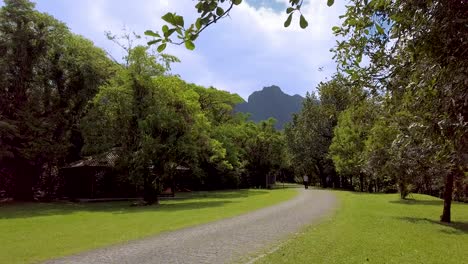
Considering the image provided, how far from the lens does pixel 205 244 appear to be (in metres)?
12.5

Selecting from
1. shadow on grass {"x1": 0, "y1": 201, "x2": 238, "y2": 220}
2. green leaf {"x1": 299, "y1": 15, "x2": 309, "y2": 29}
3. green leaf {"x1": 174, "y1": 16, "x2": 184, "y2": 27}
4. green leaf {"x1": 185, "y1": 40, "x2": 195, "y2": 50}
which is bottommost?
shadow on grass {"x1": 0, "y1": 201, "x2": 238, "y2": 220}

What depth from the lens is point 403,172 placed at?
24781 millimetres

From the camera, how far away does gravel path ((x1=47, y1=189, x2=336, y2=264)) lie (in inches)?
417

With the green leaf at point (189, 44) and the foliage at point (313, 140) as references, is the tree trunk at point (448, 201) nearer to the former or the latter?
the green leaf at point (189, 44)

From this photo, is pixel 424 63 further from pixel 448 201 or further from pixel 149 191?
pixel 149 191

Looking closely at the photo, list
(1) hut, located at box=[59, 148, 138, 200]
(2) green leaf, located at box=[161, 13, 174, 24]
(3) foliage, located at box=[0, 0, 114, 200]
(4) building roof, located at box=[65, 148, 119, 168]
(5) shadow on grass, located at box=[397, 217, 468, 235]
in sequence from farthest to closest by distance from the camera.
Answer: (1) hut, located at box=[59, 148, 138, 200] < (4) building roof, located at box=[65, 148, 119, 168] < (3) foliage, located at box=[0, 0, 114, 200] < (5) shadow on grass, located at box=[397, 217, 468, 235] < (2) green leaf, located at box=[161, 13, 174, 24]

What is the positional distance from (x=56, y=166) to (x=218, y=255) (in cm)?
3311

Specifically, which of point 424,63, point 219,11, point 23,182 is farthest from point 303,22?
point 23,182

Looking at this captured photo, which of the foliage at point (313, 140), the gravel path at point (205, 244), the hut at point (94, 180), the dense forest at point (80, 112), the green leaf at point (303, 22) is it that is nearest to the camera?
the green leaf at point (303, 22)

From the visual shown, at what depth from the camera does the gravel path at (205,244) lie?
34.8ft

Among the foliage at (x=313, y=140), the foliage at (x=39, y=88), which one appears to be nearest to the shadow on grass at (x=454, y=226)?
the foliage at (x=39, y=88)

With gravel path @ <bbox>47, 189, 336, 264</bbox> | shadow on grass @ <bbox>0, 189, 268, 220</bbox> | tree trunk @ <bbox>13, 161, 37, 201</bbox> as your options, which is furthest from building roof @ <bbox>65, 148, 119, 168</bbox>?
gravel path @ <bbox>47, 189, 336, 264</bbox>

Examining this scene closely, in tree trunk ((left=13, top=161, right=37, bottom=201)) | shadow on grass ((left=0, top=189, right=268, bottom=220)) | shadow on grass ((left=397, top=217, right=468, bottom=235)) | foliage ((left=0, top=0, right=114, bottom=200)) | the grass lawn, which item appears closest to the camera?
the grass lawn

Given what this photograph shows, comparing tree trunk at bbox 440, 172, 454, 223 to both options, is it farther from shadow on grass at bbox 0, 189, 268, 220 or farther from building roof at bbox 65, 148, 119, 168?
building roof at bbox 65, 148, 119, 168
